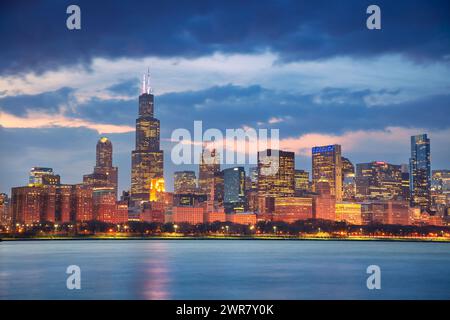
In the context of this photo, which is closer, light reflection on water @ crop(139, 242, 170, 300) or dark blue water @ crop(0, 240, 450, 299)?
light reflection on water @ crop(139, 242, 170, 300)

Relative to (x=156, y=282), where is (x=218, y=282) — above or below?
below

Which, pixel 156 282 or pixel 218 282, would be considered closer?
pixel 156 282

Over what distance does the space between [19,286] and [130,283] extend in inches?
373

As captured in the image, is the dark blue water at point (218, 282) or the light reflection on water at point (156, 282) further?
the dark blue water at point (218, 282)
